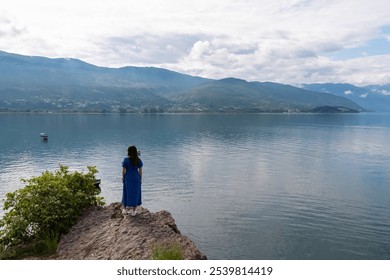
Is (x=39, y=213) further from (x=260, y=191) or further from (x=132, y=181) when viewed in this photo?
(x=260, y=191)

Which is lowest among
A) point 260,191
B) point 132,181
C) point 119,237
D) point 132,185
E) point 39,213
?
point 260,191

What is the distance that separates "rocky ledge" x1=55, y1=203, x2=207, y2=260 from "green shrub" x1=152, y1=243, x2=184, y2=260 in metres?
0.33

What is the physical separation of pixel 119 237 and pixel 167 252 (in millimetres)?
3906

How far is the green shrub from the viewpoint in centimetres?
1142

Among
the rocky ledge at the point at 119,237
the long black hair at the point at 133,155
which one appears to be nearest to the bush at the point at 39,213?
the rocky ledge at the point at 119,237

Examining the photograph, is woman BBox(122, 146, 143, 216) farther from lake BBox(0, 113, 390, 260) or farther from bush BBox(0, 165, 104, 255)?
lake BBox(0, 113, 390, 260)

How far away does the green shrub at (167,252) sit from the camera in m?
11.4

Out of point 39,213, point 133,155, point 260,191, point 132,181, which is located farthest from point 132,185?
point 260,191

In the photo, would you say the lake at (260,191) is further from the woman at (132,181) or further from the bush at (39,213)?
the bush at (39,213)

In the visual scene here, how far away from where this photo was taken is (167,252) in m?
11.7

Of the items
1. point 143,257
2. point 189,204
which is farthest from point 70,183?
point 189,204

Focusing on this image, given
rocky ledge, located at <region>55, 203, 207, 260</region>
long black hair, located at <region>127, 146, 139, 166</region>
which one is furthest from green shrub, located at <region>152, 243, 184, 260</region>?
long black hair, located at <region>127, 146, 139, 166</region>

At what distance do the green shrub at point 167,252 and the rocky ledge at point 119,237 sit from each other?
1.09 ft

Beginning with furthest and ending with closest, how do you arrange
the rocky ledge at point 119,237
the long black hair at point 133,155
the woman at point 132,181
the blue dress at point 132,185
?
the blue dress at point 132,185
the woman at point 132,181
the long black hair at point 133,155
the rocky ledge at point 119,237
